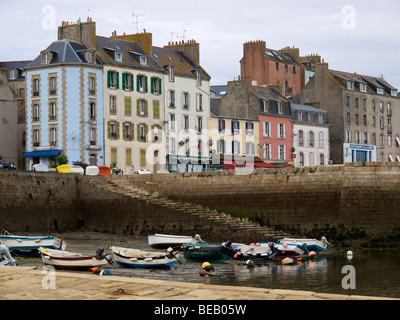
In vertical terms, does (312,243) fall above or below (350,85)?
below

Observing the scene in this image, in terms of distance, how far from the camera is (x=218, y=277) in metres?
21.9

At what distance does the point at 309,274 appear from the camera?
906 inches

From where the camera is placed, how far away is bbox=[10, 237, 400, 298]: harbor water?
65.3ft

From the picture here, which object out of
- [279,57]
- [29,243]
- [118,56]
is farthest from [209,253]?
[279,57]

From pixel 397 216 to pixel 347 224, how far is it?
74.5 inches

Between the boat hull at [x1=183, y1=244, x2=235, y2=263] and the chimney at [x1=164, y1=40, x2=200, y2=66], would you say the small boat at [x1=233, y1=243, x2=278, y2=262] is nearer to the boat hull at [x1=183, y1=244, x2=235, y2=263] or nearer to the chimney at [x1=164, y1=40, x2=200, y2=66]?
→ the boat hull at [x1=183, y1=244, x2=235, y2=263]

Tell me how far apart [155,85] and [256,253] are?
27.0 meters

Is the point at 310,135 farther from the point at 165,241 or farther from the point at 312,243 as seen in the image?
the point at 165,241

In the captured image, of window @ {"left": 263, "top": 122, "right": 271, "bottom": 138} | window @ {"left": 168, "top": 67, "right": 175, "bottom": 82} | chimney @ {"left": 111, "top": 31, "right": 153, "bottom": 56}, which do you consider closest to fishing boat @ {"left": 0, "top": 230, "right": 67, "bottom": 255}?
window @ {"left": 168, "top": 67, "right": 175, "bottom": 82}

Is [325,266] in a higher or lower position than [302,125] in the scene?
lower

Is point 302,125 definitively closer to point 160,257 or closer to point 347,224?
point 347,224
